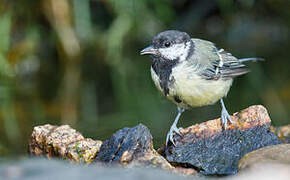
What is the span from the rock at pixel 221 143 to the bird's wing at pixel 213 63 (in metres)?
0.60

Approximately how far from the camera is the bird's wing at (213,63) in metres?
4.31

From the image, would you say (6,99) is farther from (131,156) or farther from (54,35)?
(131,156)

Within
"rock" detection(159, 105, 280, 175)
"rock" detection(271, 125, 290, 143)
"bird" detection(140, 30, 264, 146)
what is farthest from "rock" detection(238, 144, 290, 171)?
"rock" detection(271, 125, 290, 143)

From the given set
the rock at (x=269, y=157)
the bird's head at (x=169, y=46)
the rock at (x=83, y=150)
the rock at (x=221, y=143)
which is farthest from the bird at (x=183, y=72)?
the rock at (x=269, y=157)

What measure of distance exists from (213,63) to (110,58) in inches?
171

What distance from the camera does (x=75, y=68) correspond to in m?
8.34

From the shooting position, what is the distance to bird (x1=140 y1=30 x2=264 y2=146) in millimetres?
4051

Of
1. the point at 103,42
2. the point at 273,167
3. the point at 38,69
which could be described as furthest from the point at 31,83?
the point at 273,167

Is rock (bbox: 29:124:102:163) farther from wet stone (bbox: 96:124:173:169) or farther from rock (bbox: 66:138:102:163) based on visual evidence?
wet stone (bbox: 96:124:173:169)

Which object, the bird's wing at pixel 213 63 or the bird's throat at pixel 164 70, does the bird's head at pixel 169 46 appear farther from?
the bird's wing at pixel 213 63

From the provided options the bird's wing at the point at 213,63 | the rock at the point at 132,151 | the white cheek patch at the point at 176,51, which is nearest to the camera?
the rock at the point at 132,151

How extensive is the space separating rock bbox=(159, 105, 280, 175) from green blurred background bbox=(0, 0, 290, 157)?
4.73 feet

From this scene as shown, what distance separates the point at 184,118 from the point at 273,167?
3382 millimetres

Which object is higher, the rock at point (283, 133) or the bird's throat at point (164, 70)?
the bird's throat at point (164, 70)
